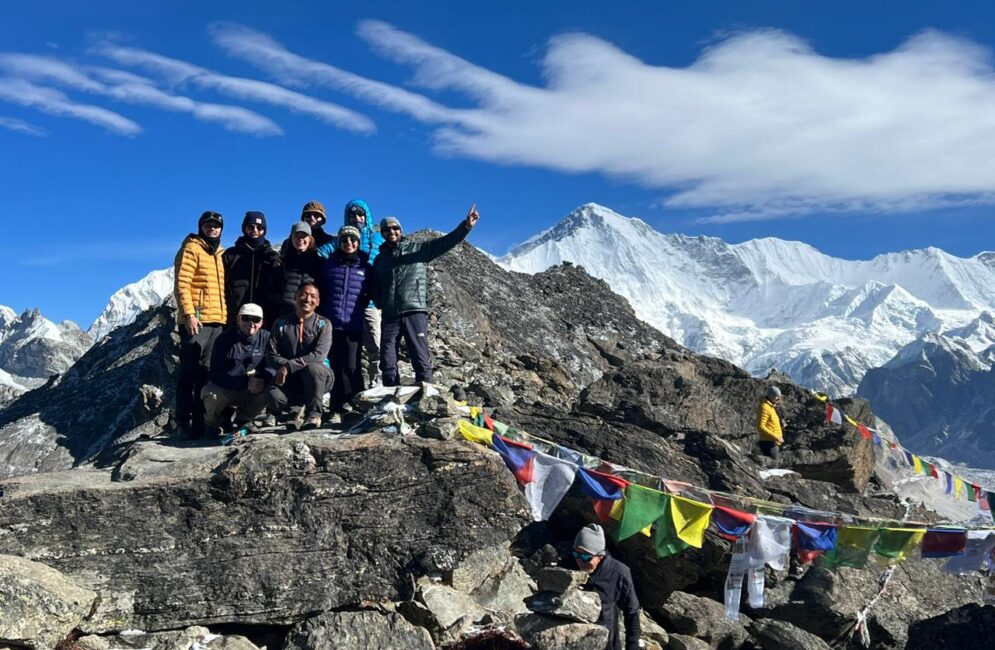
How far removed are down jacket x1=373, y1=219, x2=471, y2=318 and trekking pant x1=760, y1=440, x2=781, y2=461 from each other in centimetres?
1038

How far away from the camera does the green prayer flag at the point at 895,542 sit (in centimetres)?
1412

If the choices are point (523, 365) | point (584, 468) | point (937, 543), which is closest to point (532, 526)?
point (584, 468)

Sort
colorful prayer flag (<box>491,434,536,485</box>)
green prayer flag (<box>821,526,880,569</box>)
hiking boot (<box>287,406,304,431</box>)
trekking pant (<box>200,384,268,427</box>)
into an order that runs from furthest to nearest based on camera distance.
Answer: green prayer flag (<box>821,526,880,569</box>) → colorful prayer flag (<box>491,434,536,485</box>) → hiking boot (<box>287,406,304,431</box>) → trekking pant (<box>200,384,268,427</box>)

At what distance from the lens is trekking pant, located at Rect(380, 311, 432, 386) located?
13.8m

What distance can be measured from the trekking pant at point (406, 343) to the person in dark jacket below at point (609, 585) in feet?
15.1

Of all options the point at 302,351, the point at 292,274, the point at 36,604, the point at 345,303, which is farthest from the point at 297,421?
the point at 36,604

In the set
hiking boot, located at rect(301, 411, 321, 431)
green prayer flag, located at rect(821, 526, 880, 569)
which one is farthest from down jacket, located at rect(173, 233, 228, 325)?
green prayer flag, located at rect(821, 526, 880, 569)

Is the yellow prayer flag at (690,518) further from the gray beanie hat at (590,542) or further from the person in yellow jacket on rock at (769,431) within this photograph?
the person in yellow jacket on rock at (769,431)

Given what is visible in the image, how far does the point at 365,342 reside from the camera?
14305 mm

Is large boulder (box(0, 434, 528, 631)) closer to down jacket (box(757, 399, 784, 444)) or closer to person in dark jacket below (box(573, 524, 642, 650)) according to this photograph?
person in dark jacket below (box(573, 524, 642, 650))

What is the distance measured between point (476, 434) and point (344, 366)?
2499mm

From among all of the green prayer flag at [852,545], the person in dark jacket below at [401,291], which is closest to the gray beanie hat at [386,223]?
the person in dark jacket below at [401,291]

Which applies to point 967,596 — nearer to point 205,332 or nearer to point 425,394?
point 425,394

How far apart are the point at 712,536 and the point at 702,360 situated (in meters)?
12.7
